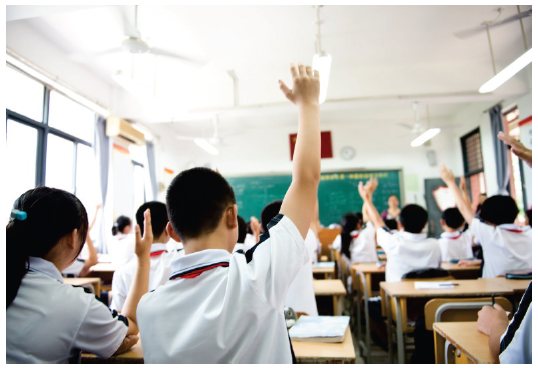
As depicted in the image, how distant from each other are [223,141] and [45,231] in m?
7.83

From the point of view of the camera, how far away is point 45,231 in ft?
3.28

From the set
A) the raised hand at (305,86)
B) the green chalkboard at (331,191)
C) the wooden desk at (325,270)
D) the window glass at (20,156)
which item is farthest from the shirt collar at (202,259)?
the green chalkboard at (331,191)

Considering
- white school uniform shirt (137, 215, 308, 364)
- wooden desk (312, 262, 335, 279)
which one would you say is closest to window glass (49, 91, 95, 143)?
wooden desk (312, 262, 335, 279)

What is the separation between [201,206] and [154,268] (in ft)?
4.35

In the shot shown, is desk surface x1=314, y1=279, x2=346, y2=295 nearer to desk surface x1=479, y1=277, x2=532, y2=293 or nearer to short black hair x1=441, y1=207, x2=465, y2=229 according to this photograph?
desk surface x1=479, y1=277, x2=532, y2=293

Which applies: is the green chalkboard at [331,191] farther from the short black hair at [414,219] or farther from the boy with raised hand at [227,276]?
the boy with raised hand at [227,276]

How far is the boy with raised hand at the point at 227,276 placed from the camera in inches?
27.4

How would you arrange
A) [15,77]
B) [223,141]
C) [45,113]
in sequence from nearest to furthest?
[15,77], [45,113], [223,141]

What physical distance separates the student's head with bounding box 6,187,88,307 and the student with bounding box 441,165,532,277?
94.1 inches

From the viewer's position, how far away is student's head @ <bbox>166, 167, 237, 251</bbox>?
2.76 feet

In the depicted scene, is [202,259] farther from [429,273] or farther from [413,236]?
[413,236]

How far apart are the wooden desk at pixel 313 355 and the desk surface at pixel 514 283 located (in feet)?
4.83

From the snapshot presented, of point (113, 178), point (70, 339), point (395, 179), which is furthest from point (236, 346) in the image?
point (395, 179)

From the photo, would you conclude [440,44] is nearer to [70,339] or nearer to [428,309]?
[428,309]
